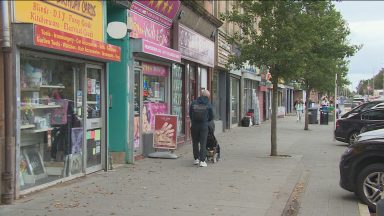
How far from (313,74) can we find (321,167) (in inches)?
505

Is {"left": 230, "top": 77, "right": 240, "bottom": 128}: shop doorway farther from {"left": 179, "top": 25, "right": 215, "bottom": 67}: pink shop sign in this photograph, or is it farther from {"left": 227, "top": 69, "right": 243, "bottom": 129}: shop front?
{"left": 179, "top": 25, "right": 215, "bottom": 67}: pink shop sign

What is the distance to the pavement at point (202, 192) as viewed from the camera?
7.13 meters

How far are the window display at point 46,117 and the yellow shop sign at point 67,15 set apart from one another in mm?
580

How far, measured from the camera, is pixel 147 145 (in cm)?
1319

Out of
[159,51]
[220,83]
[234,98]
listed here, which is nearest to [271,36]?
[159,51]

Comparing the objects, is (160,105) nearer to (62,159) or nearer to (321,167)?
(321,167)

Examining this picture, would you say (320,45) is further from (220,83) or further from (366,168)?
(366,168)

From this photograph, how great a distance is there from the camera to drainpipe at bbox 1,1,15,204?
7066mm

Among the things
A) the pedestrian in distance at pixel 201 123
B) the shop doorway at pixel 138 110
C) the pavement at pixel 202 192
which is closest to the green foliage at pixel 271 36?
the pavement at pixel 202 192

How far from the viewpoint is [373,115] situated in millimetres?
Answer: 16859

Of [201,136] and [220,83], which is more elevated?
[220,83]

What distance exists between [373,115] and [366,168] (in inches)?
377

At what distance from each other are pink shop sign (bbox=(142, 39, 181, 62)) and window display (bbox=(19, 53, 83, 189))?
2691 mm

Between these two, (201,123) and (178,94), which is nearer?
(201,123)
